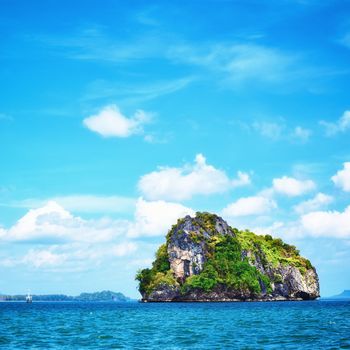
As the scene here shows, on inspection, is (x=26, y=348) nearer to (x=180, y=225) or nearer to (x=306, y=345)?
(x=306, y=345)


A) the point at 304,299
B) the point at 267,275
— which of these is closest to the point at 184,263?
the point at 267,275

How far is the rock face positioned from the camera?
147m

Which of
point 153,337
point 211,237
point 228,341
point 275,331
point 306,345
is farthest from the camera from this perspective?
point 211,237

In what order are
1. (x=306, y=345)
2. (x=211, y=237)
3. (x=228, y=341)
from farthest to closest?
(x=211, y=237) < (x=228, y=341) < (x=306, y=345)

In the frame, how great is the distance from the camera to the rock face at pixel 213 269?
14738 cm

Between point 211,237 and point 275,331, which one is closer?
point 275,331

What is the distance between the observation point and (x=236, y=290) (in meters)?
153

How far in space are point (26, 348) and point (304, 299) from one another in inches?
5922

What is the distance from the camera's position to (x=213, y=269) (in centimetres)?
14900

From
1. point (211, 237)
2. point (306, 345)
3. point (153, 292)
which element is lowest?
point (306, 345)

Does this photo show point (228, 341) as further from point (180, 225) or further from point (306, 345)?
point (180, 225)

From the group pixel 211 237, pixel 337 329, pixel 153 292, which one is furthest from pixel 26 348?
pixel 211 237

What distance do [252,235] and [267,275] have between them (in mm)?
16181

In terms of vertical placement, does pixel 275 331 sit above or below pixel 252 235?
below
